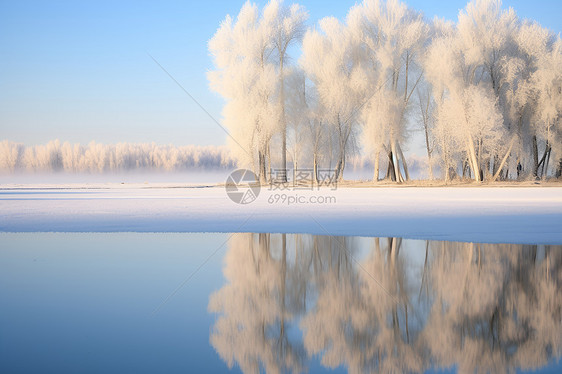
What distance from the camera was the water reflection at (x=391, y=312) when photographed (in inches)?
140

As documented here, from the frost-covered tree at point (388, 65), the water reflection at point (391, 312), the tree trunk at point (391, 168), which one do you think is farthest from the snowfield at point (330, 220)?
the tree trunk at point (391, 168)

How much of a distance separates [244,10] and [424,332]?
30102 mm

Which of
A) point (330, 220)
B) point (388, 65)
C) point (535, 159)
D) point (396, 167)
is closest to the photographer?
point (330, 220)

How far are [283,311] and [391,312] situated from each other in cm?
99

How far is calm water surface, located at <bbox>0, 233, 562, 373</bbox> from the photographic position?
11.5 feet

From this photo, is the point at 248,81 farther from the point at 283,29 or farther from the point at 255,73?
the point at 283,29

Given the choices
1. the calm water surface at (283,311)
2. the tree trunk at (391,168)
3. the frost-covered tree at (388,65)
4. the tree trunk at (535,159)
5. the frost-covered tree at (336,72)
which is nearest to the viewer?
the calm water surface at (283,311)

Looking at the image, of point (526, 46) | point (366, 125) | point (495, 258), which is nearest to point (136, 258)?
point (495, 258)

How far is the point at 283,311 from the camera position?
4.47m

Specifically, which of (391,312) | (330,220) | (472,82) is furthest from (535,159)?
(391,312)

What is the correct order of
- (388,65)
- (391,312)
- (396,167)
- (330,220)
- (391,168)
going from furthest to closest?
(391,168) → (396,167) → (388,65) → (330,220) → (391,312)

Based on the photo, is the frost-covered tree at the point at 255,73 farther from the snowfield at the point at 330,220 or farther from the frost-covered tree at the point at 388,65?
the snowfield at the point at 330,220

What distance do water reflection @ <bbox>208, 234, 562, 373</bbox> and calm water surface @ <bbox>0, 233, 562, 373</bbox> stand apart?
0.01 metres

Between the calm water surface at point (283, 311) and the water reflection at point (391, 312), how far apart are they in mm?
15
